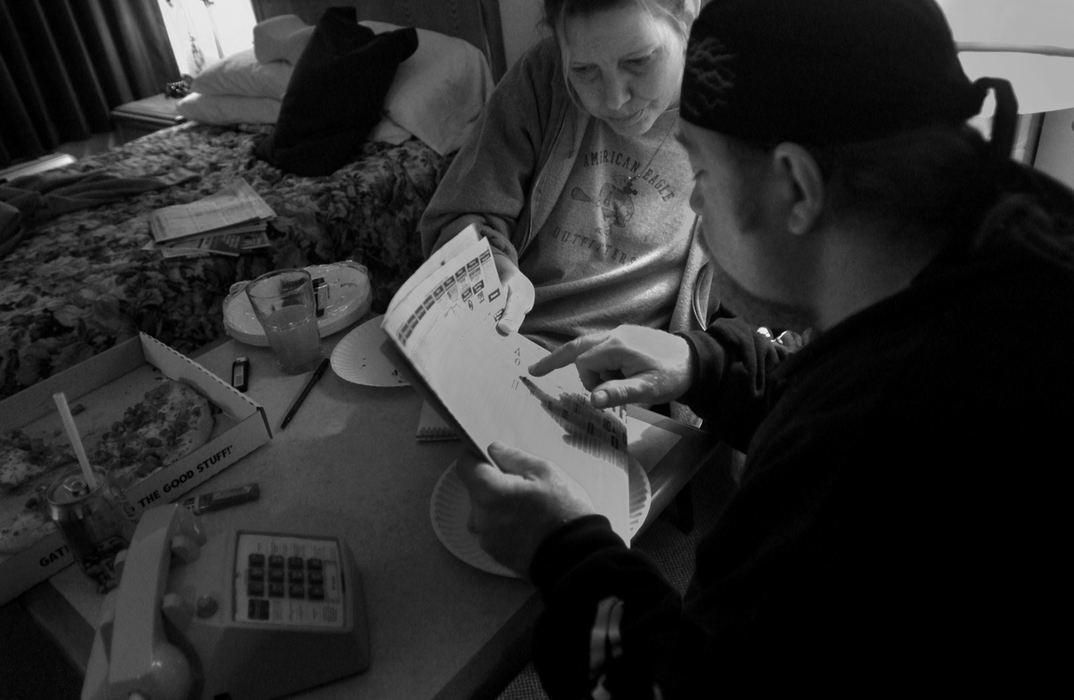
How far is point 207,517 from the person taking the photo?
874 mm

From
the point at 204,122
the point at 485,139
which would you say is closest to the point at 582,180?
the point at 485,139

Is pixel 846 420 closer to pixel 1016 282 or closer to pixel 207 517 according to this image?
pixel 1016 282

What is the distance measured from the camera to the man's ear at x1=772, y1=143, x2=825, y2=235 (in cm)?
62

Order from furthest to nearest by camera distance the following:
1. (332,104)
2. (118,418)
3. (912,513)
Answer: (332,104)
(118,418)
(912,513)

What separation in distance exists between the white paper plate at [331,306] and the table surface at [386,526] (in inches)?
3.4

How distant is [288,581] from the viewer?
2.29 feet

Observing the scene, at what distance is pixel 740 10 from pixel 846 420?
1.21 ft

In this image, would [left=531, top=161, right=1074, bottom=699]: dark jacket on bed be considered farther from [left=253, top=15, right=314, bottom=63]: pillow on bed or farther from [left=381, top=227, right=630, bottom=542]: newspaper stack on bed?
[left=253, top=15, right=314, bottom=63]: pillow on bed

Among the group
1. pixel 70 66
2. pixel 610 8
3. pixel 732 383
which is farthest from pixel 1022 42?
pixel 70 66

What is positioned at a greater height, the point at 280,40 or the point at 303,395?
the point at 280,40

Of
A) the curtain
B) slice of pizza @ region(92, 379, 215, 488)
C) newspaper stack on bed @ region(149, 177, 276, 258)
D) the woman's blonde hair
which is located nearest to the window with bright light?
the curtain

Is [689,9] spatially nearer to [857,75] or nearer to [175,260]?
[857,75]

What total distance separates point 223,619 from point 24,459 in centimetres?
53

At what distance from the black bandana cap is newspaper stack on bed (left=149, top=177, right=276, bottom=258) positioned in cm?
173
